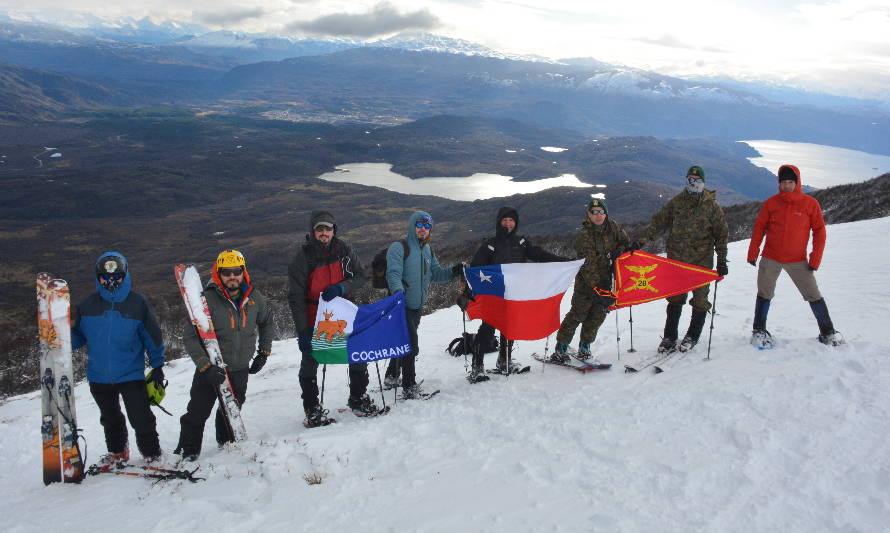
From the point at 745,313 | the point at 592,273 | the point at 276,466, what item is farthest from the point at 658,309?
the point at 276,466

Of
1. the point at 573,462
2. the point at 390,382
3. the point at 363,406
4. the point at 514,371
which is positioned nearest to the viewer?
the point at 573,462

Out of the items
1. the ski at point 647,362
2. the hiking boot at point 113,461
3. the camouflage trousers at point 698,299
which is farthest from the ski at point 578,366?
the hiking boot at point 113,461

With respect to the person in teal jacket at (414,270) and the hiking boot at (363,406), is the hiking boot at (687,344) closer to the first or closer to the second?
the person in teal jacket at (414,270)

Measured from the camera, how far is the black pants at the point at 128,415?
549 centimetres

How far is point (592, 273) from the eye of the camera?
7.11 m

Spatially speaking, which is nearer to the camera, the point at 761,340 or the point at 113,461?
the point at 113,461

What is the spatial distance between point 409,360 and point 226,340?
8.46 feet

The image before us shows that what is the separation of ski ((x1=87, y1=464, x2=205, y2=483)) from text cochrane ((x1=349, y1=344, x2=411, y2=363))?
2.18 meters

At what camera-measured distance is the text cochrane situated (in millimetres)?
6537

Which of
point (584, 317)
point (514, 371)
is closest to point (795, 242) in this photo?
point (584, 317)

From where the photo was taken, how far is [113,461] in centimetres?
571

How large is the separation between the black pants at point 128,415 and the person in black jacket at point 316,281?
70.9 inches

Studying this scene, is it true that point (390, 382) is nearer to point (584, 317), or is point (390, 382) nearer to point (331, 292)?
point (331, 292)

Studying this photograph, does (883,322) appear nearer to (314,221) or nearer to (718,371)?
(718,371)
